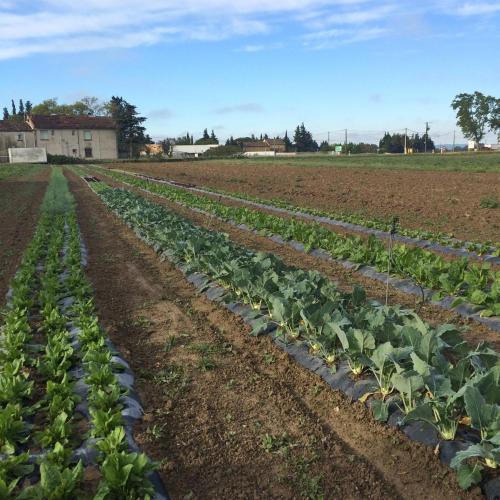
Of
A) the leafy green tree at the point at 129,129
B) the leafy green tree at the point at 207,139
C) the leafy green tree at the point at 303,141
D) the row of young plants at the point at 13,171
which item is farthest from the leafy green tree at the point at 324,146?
the row of young plants at the point at 13,171

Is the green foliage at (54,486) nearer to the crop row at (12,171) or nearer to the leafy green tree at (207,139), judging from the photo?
the crop row at (12,171)

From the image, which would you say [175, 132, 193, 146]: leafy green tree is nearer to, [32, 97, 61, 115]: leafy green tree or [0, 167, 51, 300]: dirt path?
[32, 97, 61, 115]: leafy green tree

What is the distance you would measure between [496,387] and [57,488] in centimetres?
286

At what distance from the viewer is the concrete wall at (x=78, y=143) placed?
78.4m

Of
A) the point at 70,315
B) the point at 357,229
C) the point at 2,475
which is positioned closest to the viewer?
the point at 2,475

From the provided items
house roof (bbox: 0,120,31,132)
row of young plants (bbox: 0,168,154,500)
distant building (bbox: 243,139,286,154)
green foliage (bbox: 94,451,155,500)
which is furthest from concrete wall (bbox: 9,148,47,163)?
green foliage (bbox: 94,451,155,500)

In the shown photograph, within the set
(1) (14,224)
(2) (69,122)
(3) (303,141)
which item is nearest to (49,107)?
(2) (69,122)

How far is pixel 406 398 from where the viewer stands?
3881mm

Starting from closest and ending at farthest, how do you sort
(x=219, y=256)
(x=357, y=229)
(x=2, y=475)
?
(x=2, y=475), (x=219, y=256), (x=357, y=229)

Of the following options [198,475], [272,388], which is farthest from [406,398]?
[198,475]

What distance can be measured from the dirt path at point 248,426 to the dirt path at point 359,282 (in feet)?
5.31

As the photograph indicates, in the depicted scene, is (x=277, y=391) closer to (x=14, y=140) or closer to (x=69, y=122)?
(x=14, y=140)

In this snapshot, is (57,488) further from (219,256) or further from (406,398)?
(219,256)

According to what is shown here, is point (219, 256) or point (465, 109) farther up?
point (465, 109)
